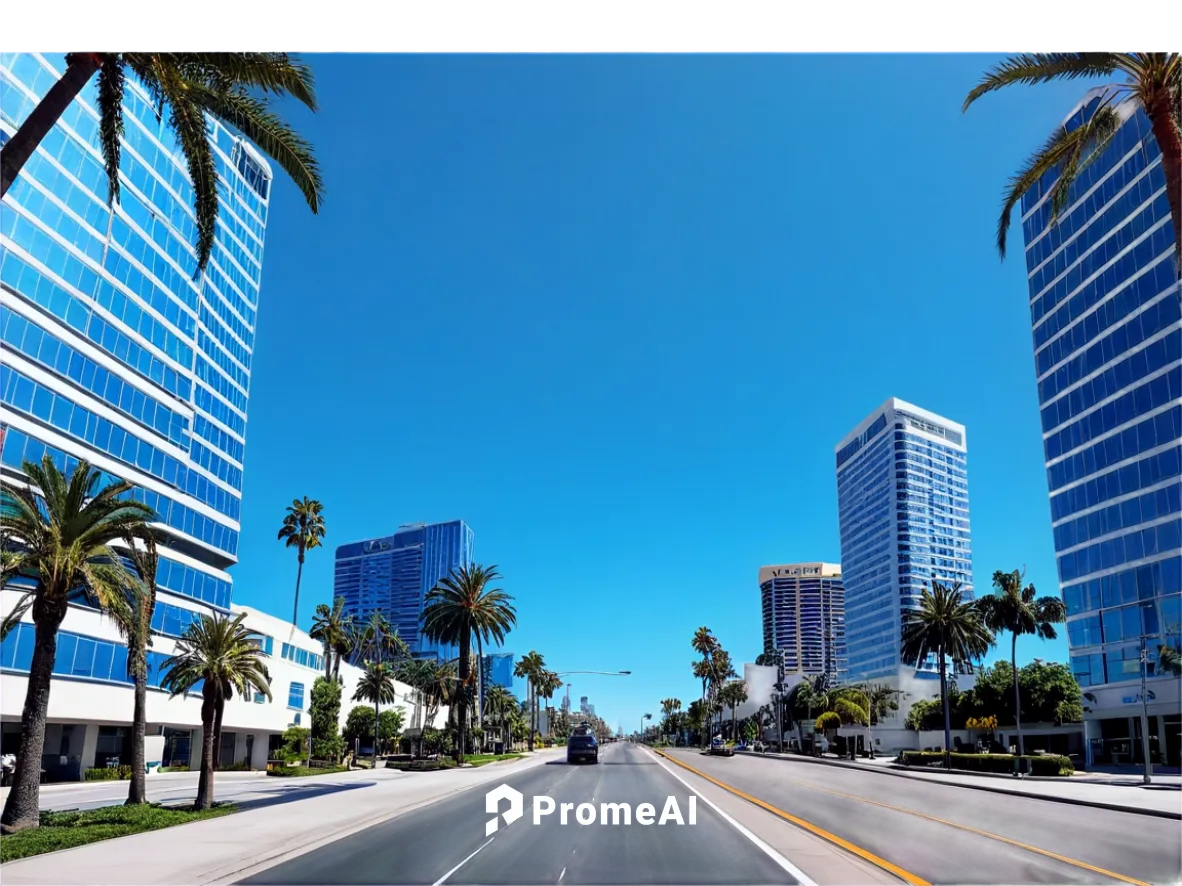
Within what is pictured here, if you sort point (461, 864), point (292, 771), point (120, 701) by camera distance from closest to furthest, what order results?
point (461, 864), point (120, 701), point (292, 771)

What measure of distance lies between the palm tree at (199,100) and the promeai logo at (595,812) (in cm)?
1518

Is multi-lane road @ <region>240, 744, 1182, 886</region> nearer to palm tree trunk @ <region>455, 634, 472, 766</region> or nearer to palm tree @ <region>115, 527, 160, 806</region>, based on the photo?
palm tree @ <region>115, 527, 160, 806</region>

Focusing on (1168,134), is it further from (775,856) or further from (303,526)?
(303,526)

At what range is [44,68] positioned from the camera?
49.3 m

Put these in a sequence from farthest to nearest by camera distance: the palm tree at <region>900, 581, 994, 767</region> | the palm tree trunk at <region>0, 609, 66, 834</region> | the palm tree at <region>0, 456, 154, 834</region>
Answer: the palm tree at <region>900, 581, 994, 767</region> < the palm tree at <region>0, 456, 154, 834</region> < the palm tree trunk at <region>0, 609, 66, 834</region>

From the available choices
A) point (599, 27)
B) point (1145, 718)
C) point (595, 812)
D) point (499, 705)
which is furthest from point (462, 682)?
point (499, 705)

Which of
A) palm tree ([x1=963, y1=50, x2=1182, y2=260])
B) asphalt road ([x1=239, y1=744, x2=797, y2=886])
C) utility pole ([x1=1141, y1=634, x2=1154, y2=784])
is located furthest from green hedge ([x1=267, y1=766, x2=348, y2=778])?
palm tree ([x1=963, y1=50, x2=1182, y2=260])

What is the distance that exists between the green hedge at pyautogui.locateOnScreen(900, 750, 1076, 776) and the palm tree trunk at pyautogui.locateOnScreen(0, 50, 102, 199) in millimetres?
61998

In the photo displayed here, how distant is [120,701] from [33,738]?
35.3 m

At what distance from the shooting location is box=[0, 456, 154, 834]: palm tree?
21.5 metres

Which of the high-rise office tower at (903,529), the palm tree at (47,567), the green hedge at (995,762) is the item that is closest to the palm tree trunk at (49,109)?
the palm tree at (47,567)

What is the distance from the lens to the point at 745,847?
58.1ft

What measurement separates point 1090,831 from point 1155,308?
5851cm

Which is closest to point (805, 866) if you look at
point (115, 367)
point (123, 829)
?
point (123, 829)
